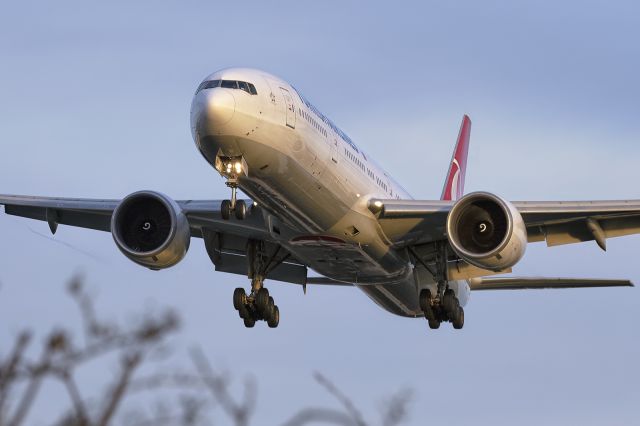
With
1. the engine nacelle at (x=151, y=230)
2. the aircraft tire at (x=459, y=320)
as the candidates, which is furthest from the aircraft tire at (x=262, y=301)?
the aircraft tire at (x=459, y=320)

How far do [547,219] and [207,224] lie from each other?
8.93m

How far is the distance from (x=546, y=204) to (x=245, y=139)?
8.42 metres

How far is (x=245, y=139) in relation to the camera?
22.8 metres

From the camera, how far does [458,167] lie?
4422 centimetres

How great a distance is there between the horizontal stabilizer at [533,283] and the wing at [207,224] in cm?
569

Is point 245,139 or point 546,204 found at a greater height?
point 245,139

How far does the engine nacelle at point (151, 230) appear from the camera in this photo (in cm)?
2775

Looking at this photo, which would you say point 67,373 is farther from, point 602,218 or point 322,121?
point 602,218

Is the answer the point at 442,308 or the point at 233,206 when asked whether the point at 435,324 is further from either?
the point at 233,206

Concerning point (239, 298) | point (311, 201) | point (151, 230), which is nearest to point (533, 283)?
point (239, 298)

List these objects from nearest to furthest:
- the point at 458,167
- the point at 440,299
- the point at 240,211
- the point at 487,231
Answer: the point at 240,211
the point at 487,231
the point at 440,299
the point at 458,167

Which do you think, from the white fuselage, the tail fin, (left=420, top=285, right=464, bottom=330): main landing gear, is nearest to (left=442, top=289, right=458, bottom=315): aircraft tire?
(left=420, top=285, right=464, bottom=330): main landing gear

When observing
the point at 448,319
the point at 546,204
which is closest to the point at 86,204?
the point at 448,319

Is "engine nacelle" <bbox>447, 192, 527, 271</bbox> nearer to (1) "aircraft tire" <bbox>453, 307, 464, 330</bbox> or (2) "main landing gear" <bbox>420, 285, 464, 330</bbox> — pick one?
(2) "main landing gear" <bbox>420, 285, 464, 330</bbox>
